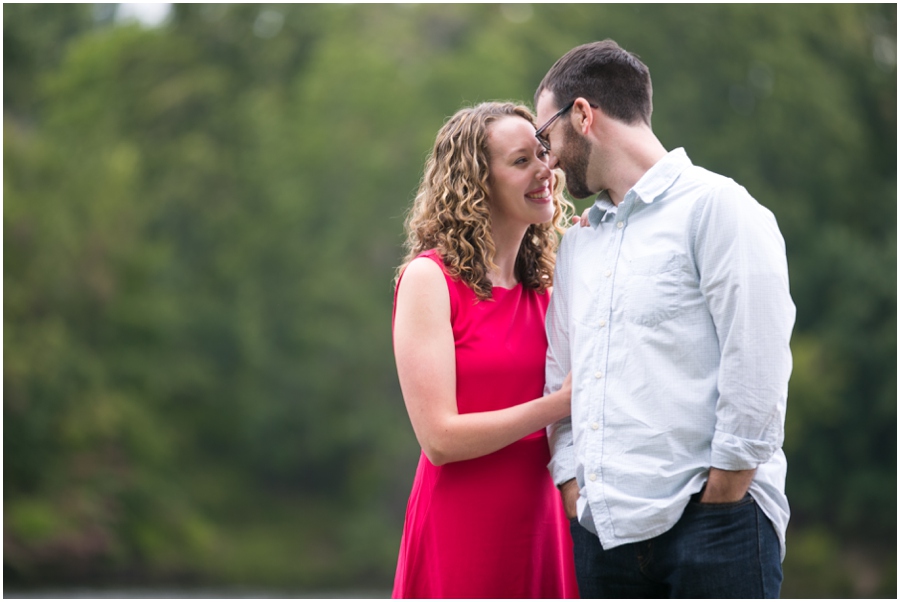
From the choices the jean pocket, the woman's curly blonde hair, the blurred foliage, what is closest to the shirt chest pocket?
the jean pocket

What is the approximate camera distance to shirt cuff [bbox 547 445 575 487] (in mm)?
2469

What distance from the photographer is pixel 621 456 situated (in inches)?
89.3

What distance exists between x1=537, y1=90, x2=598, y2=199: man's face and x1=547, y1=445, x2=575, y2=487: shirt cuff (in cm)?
60

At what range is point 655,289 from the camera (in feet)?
7.43

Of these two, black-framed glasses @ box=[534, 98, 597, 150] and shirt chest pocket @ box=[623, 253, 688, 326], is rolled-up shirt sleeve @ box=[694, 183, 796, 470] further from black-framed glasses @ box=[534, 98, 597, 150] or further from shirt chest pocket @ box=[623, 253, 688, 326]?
black-framed glasses @ box=[534, 98, 597, 150]

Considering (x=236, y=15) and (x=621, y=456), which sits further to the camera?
(x=236, y=15)

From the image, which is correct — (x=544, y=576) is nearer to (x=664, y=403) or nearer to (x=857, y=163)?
(x=664, y=403)

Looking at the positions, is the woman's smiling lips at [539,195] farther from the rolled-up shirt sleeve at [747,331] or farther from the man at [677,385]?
the rolled-up shirt sleeve at [747,331]

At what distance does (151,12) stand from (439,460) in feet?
80.0

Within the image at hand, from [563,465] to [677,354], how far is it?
0.43 meters

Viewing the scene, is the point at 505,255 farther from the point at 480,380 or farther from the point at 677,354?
the point at 677,354

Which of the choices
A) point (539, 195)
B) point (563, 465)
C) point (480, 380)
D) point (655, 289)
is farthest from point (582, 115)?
point (563, 465)

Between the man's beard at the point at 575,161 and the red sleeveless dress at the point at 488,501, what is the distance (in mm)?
375

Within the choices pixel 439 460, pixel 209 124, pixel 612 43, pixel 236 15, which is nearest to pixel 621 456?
pixel 439 460
